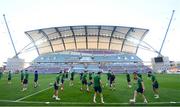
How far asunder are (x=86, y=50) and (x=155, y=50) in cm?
3099

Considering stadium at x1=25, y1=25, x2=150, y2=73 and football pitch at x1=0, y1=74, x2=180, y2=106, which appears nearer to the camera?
football pitch at x1=0, y1=74, x2=180, y2=106

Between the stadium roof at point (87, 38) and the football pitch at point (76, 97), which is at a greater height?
the stadium roof at point (87, 38)

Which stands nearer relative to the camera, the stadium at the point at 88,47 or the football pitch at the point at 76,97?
the football pitch at the point at 76,97

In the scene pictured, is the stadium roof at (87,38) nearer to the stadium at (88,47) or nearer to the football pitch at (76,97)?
the stadium at (88,47)

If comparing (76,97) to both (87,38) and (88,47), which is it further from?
(88,47)

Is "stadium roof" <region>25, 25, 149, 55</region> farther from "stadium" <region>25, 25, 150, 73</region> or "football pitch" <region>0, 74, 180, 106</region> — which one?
"football pitch" <region>0, 74, 180, 106</region>

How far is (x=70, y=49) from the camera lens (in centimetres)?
11731

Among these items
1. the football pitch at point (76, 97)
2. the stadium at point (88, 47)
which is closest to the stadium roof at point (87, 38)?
the stadium at point (88, 47)

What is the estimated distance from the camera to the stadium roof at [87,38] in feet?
313

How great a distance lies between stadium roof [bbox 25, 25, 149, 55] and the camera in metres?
95.3

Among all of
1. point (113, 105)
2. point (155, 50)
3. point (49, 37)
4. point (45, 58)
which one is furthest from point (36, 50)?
point (113, 105)

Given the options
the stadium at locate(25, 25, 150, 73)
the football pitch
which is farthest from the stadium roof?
the football pitch

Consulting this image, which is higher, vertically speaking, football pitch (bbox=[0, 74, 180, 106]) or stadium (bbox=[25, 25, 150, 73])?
stadium (bbox=[25, 25, 150, 73])

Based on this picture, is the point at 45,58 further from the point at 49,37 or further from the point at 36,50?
the point at 49,37
